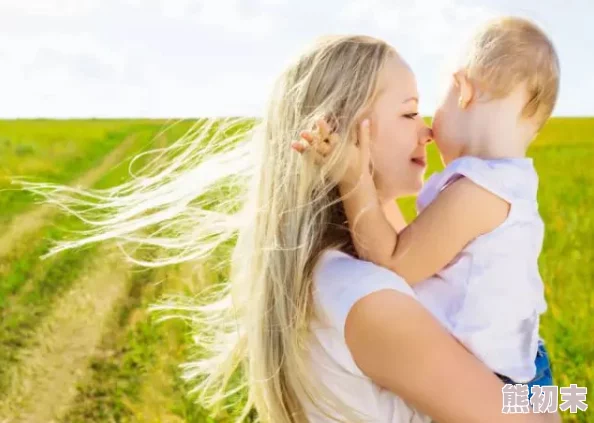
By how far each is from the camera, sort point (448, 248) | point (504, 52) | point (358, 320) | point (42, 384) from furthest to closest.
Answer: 1. point (42, 384)
2. point (504, 52)
3. point (448, 248)
4. point (358, 320)

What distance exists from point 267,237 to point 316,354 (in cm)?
36

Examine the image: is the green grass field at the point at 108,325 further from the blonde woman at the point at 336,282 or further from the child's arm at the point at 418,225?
the child's arm at the point at 418,225

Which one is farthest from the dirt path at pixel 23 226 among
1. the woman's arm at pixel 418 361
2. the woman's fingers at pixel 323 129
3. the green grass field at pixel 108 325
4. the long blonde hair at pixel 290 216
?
the woman's arm at pixel 418 361

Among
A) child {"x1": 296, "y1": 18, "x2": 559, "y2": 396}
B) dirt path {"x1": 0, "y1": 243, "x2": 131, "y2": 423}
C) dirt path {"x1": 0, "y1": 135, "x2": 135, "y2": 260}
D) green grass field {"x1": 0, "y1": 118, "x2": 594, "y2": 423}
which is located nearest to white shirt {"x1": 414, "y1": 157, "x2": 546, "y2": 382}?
child {"x1": 296, "y1": 18, "x2": 559, "y2": 396}

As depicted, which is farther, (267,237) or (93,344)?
(93,344)

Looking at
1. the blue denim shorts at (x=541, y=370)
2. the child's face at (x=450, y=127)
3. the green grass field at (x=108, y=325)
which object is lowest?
the green grass field at (x=108, y=325)

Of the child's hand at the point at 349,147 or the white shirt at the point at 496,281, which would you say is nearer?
the child's hand at the point at 349,147

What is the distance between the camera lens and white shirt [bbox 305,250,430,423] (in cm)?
273

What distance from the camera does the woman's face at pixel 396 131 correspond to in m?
2.88

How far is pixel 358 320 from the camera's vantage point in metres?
2.67

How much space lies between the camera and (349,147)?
9.23 feet

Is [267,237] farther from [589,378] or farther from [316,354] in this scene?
[589,378]

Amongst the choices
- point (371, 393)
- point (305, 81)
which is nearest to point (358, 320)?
point (371, 393)

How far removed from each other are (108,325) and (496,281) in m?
4.56
